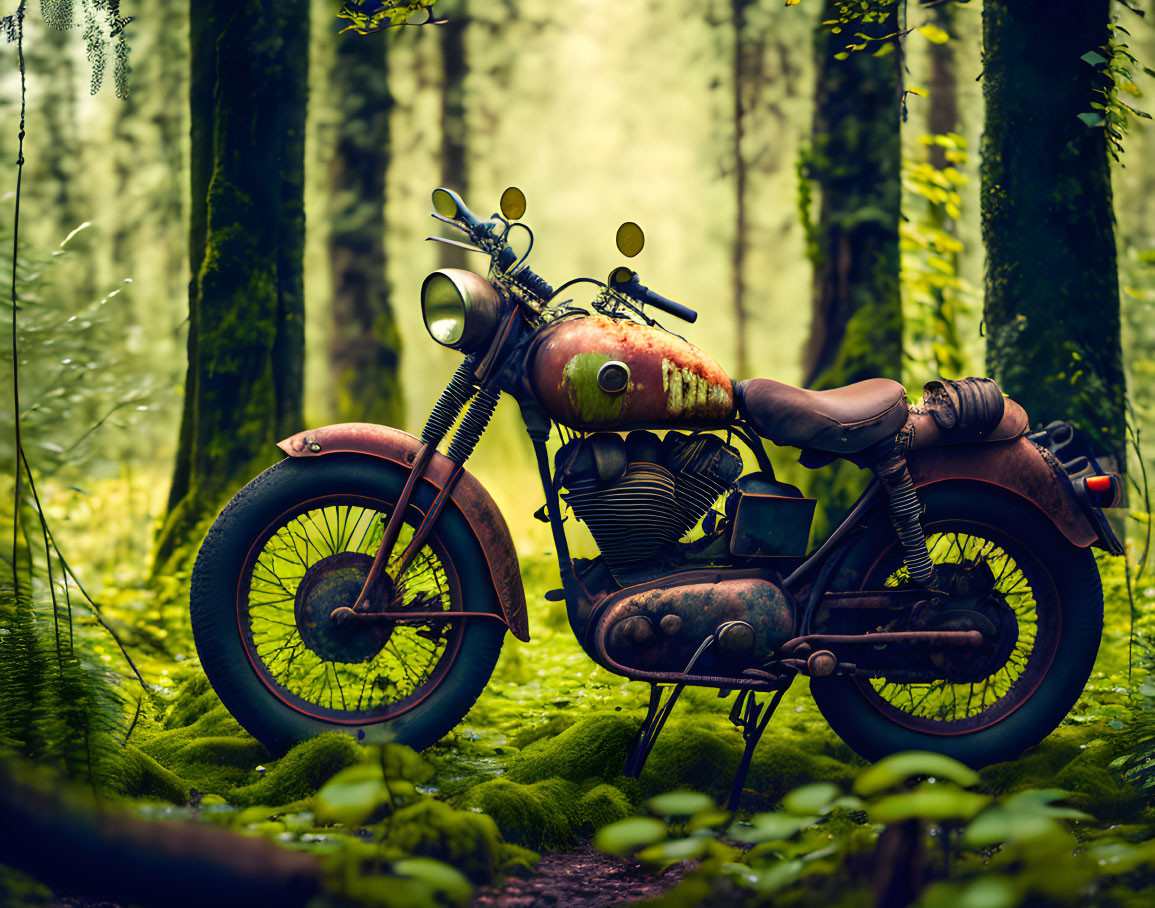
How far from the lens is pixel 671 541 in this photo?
321 cm

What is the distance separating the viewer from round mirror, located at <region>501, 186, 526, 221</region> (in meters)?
3.08

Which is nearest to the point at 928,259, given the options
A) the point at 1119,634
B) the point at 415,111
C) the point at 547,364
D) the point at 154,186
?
the point at 1119,634

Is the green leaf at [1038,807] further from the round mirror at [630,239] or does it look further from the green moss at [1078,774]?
the round mirror at [630,239]

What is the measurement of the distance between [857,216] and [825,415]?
9.81ft

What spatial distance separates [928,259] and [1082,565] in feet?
13.3

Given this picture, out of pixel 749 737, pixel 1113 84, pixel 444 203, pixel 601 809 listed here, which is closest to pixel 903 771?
pixel 749 737

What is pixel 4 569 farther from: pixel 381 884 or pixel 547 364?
pixel 381 884

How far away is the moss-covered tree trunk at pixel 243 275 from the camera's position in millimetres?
5262

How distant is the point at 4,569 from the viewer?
3857mm

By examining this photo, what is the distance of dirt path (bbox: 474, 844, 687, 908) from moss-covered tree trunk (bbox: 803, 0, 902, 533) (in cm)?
309

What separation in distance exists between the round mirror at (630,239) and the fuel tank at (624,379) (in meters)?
0.27

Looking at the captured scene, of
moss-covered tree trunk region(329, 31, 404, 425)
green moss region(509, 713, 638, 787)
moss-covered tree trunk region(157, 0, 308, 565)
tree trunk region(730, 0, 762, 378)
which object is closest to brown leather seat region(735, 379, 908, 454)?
green moss region(509, 713, 638, 787)

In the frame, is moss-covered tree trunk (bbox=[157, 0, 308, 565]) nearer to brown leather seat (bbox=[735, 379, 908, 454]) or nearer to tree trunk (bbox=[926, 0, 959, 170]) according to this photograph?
brown leather seat (bbox=[735, 379, 908, 454])

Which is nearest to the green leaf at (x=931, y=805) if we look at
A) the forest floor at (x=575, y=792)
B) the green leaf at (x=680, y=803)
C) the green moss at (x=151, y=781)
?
the forest floor at (x=575, y=792)
